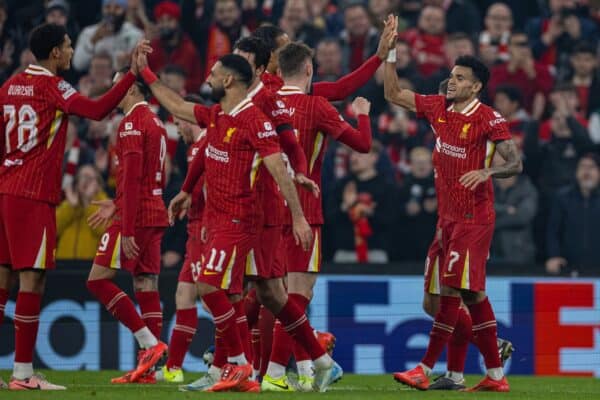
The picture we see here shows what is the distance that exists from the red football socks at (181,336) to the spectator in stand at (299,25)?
6357 millimetres

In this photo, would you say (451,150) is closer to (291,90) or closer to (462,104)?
(462,104)

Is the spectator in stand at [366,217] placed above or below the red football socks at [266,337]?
above

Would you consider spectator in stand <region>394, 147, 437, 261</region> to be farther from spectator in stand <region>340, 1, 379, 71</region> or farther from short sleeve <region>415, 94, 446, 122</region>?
short sleeve <region>415, 94, 446, 122</region>

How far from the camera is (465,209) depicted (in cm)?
1070

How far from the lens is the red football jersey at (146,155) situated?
11.3 metres

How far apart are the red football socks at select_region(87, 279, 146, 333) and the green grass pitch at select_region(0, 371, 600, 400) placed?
1.80ft

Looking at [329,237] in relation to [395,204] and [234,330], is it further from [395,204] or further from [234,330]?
[234,330]

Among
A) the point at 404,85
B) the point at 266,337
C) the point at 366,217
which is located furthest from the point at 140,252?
the point at 404,85

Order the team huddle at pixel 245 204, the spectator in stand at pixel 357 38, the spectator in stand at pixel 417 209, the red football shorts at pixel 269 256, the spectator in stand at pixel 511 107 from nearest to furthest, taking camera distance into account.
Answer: the team huddle at pixel 245 204 < the red football shorts at pixel 269 256 < the spectator in stand at pixel 417 209 < the spectator in stand at pixel 511 107 < the spectator in stand at pixel 357 38

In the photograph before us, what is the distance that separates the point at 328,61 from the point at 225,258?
7.60 meters

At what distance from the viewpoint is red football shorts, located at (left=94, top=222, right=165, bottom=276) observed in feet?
37.4

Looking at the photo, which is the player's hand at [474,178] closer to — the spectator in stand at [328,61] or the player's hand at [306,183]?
the player's hand at [306,183]

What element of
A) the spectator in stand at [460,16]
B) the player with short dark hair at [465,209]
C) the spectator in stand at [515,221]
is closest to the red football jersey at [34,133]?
the player with short dark hair at [465,209]

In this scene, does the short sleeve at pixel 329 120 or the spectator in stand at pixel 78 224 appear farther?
the spectator in stand at pixel 78 224
